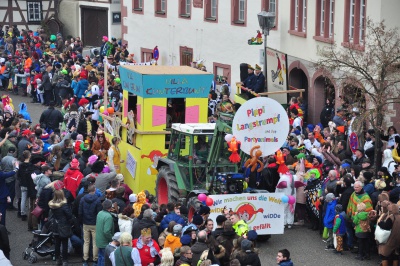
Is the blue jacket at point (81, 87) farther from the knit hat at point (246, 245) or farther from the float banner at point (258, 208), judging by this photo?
the knit hat at point (246, 245)

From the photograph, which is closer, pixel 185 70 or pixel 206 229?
pixel 206 229

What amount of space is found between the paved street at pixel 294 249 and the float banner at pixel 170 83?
3.90 m

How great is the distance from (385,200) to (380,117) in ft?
14.2

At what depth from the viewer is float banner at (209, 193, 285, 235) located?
2342 centimetres

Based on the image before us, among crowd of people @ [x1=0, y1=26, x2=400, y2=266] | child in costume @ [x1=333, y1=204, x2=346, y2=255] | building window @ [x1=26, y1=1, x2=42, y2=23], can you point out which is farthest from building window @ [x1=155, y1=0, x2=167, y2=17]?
child in costume @ [x1=333, y1=204, x2=346, y2=255]

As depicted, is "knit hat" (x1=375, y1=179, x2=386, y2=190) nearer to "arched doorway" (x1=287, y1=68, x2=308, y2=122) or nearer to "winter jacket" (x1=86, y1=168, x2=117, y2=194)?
"winter jacket" (x1=86, y1=168, x2=117, y2=194)

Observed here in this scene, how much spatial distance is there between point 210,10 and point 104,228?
20.5 meters

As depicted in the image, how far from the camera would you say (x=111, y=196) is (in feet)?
77.4

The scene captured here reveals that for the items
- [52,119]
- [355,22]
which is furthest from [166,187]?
[52,119]

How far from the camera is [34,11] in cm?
5978

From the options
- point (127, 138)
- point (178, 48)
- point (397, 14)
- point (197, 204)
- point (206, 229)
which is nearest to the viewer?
point (206, 229)

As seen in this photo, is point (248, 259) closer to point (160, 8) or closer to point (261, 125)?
point (261, 125)

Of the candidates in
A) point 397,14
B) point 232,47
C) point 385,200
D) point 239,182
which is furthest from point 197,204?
point 232,47

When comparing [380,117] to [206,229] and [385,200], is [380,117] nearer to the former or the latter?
[385,200]
